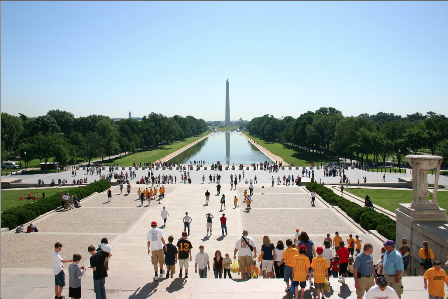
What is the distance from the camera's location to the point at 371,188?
3631 centimetres

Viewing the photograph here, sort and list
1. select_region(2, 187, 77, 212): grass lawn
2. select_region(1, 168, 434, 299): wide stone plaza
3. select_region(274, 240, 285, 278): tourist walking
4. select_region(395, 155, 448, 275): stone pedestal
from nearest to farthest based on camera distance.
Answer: select_region(1, 168, 434, 299): wide stone plaza < select_region(274, 240, 285, 278): tourist walking < select_region(395, 155, 448, 275): stone pedestal < select_region(2, 187, 77, 212): grass lawn

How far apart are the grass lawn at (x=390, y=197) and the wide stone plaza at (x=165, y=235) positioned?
5.07 metres

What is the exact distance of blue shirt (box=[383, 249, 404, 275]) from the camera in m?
7.94

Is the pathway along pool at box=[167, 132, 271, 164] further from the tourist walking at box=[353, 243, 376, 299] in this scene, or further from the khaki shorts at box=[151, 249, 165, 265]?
the tourist walking at box=[353, 243, 376, 299]

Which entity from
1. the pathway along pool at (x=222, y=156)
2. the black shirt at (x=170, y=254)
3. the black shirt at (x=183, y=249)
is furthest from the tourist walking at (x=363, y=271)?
the pathway along pool at (x=222, y=156)

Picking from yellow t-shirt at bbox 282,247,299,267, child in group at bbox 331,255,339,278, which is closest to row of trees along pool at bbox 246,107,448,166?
child in group at bbox 331,255,339,278

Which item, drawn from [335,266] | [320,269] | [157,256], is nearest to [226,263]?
[157,256]

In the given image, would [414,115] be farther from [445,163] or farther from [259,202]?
[259,202]

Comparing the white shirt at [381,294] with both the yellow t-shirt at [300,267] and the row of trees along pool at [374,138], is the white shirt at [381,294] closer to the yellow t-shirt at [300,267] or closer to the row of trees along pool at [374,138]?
the yellow t-shirt at [300,267]

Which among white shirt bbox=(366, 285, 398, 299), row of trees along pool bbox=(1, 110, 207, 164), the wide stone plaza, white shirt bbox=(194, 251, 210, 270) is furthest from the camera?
row of trees along pool bbox=(1, 110, 207, 164)

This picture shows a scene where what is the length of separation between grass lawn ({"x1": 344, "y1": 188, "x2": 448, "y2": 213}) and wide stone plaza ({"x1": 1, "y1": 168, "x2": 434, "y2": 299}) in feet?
16.6

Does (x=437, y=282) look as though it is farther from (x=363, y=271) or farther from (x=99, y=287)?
(x=99, y=287)

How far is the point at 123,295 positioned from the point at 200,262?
270 centimetres

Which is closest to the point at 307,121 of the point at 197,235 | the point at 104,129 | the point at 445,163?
the point at 445,163
